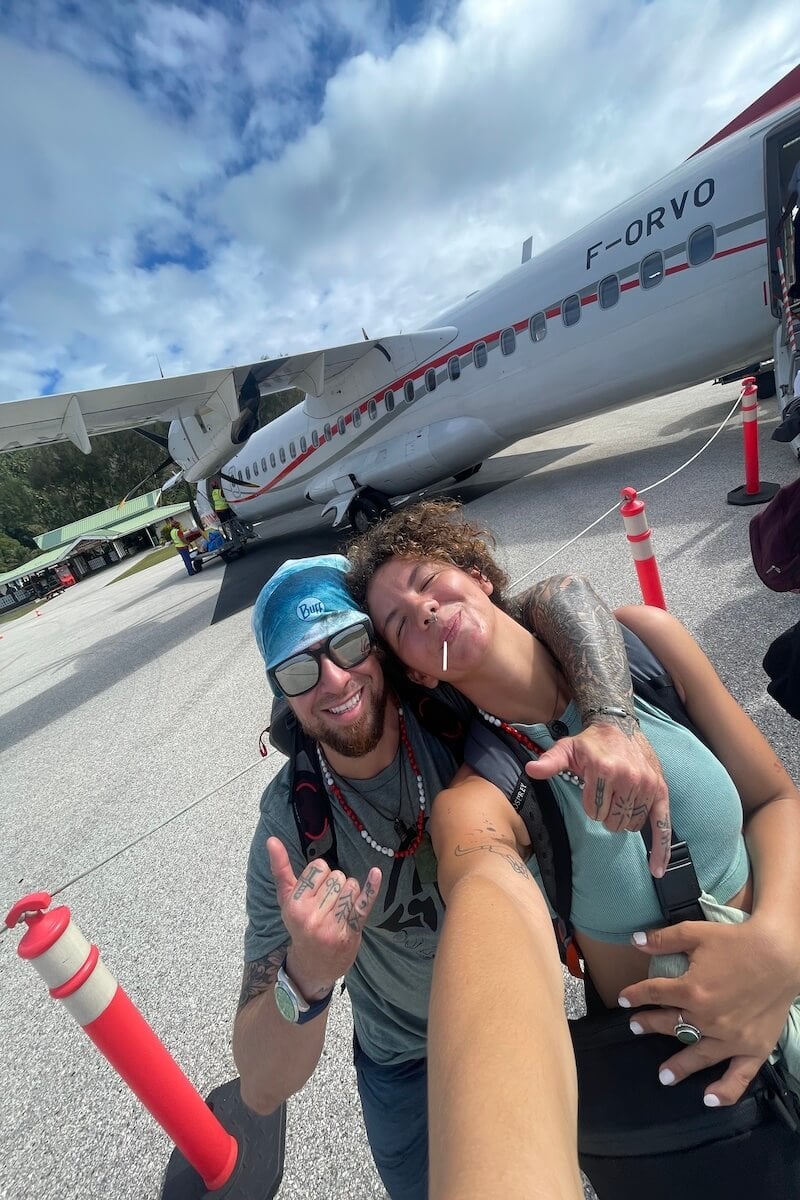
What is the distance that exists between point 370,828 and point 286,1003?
0.43m

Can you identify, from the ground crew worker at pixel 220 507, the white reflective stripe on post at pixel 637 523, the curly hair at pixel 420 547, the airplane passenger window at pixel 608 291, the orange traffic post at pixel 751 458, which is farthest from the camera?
the ground crew worker at pixel 220 507

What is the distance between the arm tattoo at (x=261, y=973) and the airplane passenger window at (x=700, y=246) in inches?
329

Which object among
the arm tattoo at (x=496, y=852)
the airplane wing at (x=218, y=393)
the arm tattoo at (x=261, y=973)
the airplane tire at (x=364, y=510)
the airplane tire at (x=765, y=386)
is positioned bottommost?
the airplane tire at (x=765, y=386)

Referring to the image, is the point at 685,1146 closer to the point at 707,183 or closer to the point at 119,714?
the point at 119,714

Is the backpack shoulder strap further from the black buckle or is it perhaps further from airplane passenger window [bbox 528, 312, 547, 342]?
airplane passenger window [bbox 528, 312, 547, 342]

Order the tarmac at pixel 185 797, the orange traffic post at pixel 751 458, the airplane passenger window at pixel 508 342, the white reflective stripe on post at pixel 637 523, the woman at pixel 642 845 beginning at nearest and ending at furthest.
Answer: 1. the woman at pixel 642 845
2. the tarmac at pixel 185 797
3. the white reflective stripe on post at pixel 637 523
4. the orange traffic post at pixel 751 458
5. the airplane passenger window at pixel 508 342

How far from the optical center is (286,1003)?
3.54 feet

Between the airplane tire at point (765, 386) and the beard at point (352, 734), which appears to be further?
the airplane tire at point (765, 386)

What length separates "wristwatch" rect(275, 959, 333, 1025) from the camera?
1064 mm

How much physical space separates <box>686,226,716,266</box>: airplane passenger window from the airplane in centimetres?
1

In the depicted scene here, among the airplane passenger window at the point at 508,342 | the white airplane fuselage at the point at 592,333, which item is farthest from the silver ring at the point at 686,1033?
the airplane passenger window at the point at 508,342

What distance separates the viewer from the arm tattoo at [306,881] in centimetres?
108

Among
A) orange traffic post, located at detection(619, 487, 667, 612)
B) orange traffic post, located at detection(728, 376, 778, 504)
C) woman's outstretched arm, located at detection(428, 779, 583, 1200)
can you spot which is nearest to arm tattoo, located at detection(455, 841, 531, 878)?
woman's outstretched arm, located at detection(428, 779, 583, 1200)

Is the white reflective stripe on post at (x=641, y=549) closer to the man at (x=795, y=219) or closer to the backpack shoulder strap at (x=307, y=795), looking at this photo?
the backpack shoulder strap at (x=307, y=795)
